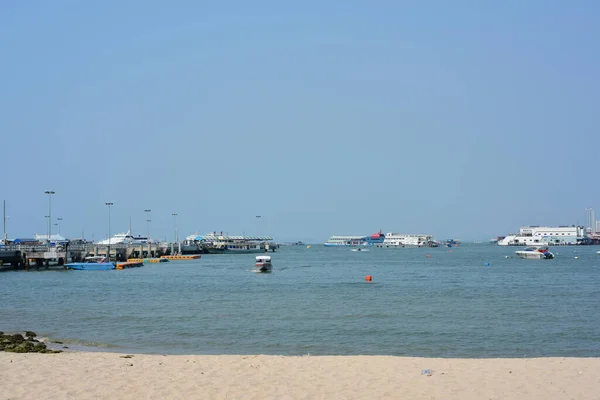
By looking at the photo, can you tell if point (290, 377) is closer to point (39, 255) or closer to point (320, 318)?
point (320, 318)

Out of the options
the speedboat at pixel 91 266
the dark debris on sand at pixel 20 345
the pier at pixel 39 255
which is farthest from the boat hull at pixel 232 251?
the dark debris on sand at pixel 20 345

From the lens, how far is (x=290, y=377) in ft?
46.3

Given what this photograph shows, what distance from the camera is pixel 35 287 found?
4872cm

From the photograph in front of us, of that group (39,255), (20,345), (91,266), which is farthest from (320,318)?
(39,255)

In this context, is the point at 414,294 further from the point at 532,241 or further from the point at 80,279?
the point at 532,241

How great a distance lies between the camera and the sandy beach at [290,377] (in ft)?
40.7

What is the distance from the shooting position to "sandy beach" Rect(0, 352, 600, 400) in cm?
1241

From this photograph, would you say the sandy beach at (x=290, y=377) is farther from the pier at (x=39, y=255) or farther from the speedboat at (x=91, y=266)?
the pier at (x=39, y=255)

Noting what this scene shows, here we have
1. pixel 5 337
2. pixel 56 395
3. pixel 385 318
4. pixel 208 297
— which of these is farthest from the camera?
pixel 208 297

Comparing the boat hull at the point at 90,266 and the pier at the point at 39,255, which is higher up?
the pier at the point at 39,255

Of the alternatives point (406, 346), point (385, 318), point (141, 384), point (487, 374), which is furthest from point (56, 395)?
point (385, 318)

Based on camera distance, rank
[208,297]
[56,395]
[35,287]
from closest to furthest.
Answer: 1. [56,395]
2. [208,297]
3. [35,287]

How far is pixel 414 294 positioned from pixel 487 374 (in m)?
25.8

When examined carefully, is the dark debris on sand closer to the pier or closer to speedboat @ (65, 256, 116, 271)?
speedboat @ (65, 256, 116, 271)
